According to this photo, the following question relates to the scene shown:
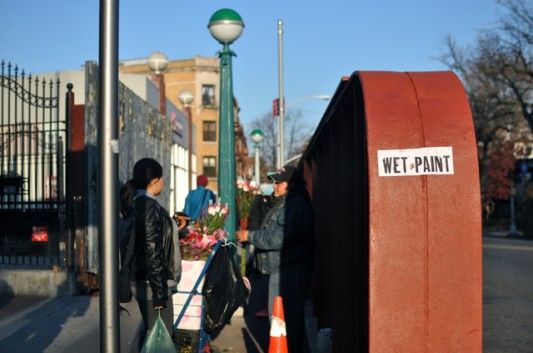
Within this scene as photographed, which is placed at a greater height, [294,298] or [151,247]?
[151,247]

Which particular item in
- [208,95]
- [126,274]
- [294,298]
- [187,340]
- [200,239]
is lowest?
[187,340]

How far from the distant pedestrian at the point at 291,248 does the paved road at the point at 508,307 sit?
2.59m

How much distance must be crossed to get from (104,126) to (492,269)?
14.8 metres

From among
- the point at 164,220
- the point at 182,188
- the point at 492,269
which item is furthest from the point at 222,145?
the point at 182,188

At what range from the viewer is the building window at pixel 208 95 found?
234 feet

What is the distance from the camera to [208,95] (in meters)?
71.9

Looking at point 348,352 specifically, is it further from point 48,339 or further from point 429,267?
point 48,339

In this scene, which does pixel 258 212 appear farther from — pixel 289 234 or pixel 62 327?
pixel 289 234

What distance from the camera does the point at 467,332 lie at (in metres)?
3.99

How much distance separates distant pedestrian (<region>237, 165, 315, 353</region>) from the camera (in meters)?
6.53

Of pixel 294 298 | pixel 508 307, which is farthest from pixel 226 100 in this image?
pixel 508 307

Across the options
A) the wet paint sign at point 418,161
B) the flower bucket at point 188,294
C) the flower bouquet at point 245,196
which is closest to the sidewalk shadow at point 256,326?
the flower bucket at point 188,294

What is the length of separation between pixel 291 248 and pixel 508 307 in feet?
19.2

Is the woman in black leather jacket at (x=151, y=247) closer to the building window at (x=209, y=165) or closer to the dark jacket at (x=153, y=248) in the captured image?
the dark jacket at (x=153, y=248)
